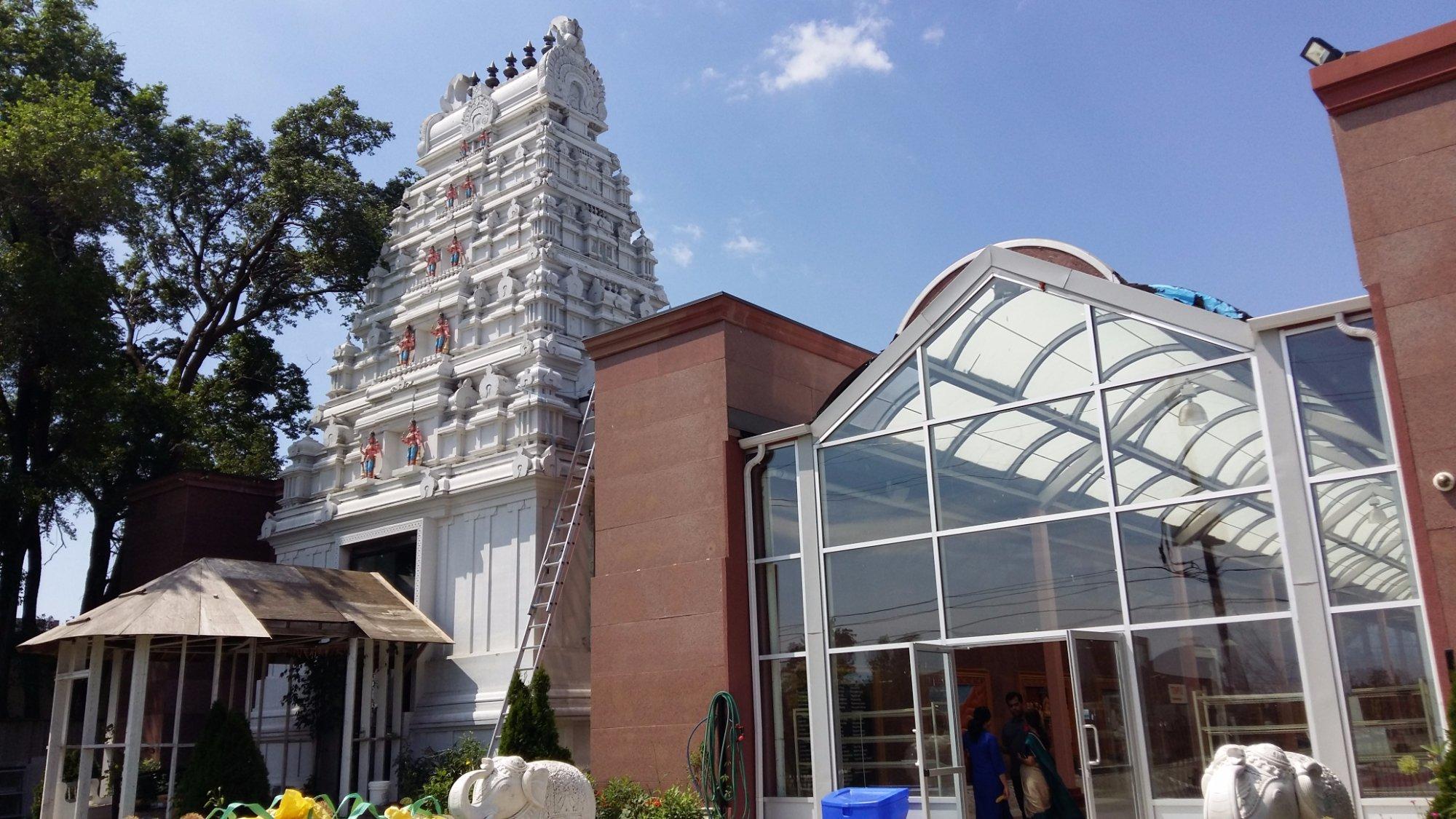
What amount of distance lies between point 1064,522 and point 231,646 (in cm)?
1202

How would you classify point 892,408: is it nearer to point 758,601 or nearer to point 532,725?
point 758,601

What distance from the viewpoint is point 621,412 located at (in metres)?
14.6

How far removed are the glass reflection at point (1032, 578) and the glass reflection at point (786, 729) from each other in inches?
80.2

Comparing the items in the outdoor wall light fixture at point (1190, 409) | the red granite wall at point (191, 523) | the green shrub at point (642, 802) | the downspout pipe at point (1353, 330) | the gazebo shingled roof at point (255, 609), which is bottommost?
the green shrub at point (642, 802)

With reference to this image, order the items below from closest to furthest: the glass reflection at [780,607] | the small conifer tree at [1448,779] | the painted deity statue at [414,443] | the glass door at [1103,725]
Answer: the small conifer tree at [1448,779] < the glass door at [1103,725] < the glass reflection at [780,607] < the painted deity statue at [414,443]

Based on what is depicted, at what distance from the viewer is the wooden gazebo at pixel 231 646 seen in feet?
48.2

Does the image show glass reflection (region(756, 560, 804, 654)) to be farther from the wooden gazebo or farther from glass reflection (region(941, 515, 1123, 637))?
the wooden gazebo

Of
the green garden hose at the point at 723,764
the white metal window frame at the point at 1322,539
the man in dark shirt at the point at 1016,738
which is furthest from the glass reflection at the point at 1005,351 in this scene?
the green garden hose at the point at 723,764

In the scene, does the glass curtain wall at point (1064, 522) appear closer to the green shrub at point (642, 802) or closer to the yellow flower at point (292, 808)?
the green shrub at point (642, 802)

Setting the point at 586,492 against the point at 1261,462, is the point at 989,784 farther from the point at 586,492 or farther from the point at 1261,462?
the point at 586,492

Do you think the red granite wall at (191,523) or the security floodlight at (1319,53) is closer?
the security floodlight at (1319,53)

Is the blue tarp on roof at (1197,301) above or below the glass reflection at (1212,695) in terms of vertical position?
above

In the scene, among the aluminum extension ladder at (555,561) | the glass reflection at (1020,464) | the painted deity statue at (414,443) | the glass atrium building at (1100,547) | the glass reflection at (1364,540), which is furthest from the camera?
the painted deity statue at (414,443)

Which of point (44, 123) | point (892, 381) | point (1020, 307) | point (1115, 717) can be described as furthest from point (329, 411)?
point (1115, 717)
